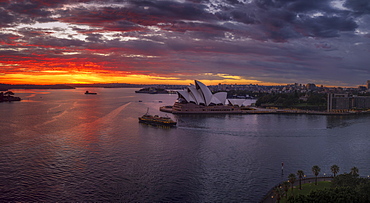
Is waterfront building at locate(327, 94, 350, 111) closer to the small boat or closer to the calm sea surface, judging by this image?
the calm sea surface

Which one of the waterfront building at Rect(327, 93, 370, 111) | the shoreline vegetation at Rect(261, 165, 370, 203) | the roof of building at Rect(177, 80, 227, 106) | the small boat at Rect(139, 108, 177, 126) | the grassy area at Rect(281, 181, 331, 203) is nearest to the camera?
the shoreline vegetation at Rect(261, 165, 370, 203)

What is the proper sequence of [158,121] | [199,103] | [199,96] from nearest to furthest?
[158,121] → [199,103] → [199,96]

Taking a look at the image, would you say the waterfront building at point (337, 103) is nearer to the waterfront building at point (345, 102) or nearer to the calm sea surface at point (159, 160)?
the waterfront building at point (345, 102)

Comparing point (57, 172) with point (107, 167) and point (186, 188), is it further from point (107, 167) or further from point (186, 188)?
point (186, 188)

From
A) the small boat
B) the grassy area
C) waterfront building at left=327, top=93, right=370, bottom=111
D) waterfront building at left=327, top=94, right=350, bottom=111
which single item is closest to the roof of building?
the small boat

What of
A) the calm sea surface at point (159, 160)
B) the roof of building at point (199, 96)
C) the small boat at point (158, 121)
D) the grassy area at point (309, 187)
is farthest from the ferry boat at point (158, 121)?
the grassy area at point (309, 187)

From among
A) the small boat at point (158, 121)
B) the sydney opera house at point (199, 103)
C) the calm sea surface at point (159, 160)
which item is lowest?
the calm sea surface at point (159, 160)

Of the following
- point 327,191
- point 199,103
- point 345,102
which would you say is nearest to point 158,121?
point 199,103

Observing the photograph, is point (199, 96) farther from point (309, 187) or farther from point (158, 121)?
point (309, 187)
